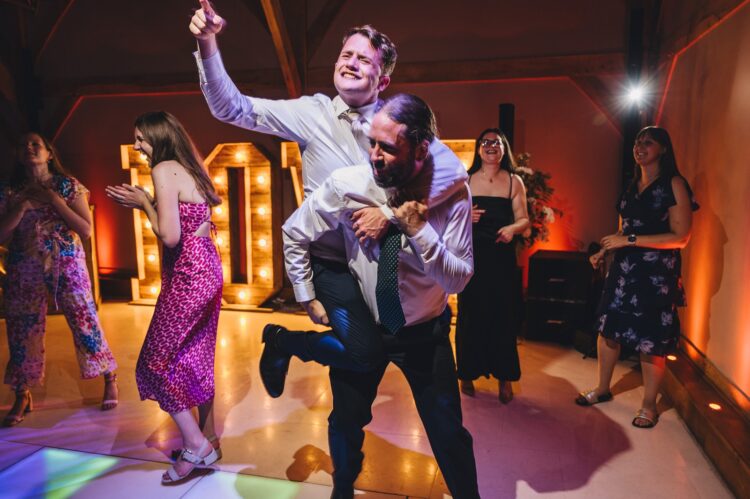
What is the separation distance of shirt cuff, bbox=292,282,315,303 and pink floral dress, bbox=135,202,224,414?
76 cm

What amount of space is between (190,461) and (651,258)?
2.62m

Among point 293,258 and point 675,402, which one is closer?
point 293,258

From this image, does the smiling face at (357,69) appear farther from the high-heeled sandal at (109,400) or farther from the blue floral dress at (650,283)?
the high-heeled sandal at (109,400)

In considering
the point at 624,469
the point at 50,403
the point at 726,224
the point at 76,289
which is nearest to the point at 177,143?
the point at 76,289

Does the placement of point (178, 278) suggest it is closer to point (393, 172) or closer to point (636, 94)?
point (393, 172)

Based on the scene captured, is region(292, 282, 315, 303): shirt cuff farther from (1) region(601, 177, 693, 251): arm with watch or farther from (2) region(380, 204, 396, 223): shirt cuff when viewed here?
(1) region(601, 177, 693, 251): arm with watch

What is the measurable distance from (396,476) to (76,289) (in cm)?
214

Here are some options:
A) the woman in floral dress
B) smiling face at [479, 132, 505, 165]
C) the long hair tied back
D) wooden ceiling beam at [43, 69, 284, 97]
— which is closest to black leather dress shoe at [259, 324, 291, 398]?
the long hair tied back

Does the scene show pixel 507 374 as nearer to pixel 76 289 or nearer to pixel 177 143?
pixel 177 143

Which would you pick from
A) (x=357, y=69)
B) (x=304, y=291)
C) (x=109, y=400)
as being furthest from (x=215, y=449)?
(x=357, y=69)

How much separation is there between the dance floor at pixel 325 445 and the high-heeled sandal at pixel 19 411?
4 cm

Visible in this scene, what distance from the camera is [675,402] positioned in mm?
3189

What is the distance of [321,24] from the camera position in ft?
19.4

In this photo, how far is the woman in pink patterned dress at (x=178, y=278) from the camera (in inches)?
89.7
